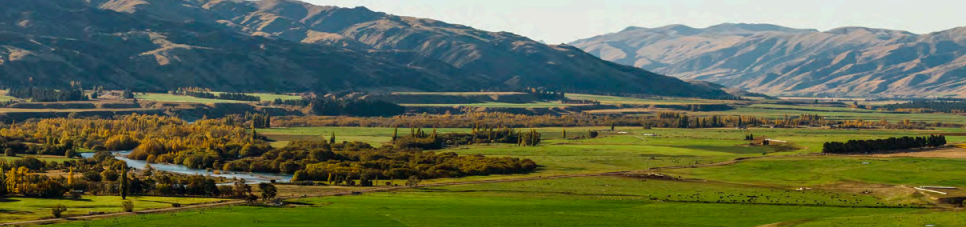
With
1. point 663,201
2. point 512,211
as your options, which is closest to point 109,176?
point 512,211

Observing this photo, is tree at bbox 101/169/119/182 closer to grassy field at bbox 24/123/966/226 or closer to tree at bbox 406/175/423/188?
grassy field at bbox 24/123/966/226

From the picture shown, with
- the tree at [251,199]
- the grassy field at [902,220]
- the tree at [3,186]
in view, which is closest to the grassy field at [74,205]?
the tree at [3,186]

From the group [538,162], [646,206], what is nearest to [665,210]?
[646,206]

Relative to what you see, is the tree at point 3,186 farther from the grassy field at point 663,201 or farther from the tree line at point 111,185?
the grassy field at point 663,201

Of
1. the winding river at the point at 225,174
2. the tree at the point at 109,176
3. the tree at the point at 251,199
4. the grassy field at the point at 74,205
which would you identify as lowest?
the grassy field at the point at 74,205

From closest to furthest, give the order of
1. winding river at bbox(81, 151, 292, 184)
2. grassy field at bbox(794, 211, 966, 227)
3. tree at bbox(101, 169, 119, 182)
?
grassy field at bbox(794, 211, 966, 227) < tree at bbox(101, 169, 119, 182) < winding river at bbox(81, 151, 292, 184)

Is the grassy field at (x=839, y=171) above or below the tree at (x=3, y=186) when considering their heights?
above

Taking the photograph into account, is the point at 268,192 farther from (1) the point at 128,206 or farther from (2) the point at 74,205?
(2) the point at 74,205

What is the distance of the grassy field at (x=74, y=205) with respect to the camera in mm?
115000

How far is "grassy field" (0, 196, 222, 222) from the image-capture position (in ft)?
377

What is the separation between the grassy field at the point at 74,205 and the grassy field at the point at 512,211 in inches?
274

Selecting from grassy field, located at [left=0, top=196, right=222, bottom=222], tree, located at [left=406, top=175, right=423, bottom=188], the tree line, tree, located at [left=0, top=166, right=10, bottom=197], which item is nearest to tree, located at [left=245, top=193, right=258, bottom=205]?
the tree line

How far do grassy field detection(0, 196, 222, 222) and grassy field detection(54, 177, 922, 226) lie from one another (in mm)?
6968

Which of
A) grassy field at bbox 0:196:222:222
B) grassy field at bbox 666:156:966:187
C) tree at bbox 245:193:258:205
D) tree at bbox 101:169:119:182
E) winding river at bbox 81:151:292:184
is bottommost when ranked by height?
grassy field at bbox 0:196:222:222
